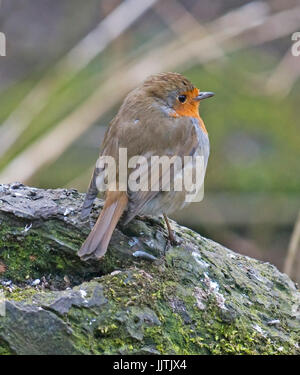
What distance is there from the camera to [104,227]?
2.96 m

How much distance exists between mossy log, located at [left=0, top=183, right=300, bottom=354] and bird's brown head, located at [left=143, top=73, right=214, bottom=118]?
0.66 meters

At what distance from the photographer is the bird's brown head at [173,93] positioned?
369 centimetres

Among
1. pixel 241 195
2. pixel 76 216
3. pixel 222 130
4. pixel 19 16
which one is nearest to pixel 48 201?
pixel 76 216

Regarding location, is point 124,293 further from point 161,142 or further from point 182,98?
point 182,98

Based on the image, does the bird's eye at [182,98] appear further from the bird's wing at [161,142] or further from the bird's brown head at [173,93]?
the bird's wing at [161,142]

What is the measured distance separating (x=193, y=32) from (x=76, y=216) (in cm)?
319

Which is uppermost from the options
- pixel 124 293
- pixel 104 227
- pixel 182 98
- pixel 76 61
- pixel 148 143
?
pixel 76 61

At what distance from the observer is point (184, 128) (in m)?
3.58

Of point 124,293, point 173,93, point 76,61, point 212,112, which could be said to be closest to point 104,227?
point 124,293

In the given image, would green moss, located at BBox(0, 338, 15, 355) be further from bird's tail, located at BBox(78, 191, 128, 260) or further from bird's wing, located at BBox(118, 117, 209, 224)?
bird's wing, located at BBox(118, 117, 209, 224)

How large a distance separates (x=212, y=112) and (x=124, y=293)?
4355 mm

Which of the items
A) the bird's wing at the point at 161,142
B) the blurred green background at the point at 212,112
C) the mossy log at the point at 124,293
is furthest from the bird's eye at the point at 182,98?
the blurred green background at the point at 212,112

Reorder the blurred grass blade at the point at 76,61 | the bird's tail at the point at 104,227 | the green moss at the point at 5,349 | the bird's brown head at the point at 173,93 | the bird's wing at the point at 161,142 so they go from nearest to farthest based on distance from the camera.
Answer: the green moss at the point at 5,349, the bird's tail at the point at 104,227, the bird's wing at the point at 161,142, the bird's brown head at the point at 173,93, the blurred grass blade at the point at 76,61
